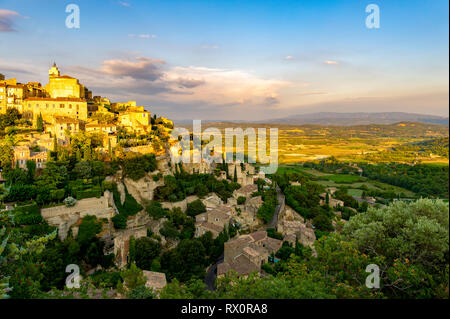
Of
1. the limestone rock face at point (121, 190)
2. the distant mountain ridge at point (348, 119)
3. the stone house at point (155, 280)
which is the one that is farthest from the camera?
the distant mountain ridge at point (348, 119)

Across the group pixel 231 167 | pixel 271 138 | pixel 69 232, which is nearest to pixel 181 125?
pixel 231 167

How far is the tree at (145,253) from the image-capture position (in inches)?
626

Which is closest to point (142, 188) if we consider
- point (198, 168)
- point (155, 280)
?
point (198, 168)

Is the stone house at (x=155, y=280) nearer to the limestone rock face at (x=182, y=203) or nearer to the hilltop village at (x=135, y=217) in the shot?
the hilltop village at (x=135, y=217)

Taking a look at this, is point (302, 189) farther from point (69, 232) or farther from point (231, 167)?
point (69, 232)

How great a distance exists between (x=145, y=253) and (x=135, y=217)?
13.3 ft

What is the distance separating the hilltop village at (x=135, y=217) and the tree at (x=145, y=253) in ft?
0.25

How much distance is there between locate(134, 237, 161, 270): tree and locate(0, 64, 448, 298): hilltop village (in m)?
0.07

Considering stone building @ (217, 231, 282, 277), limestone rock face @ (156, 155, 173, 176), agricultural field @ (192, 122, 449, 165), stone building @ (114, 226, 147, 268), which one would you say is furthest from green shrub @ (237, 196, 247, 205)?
agricultural field @ (192, 122, 449, 165)

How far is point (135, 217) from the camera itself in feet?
63.2

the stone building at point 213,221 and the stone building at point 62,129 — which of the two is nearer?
the stone building at point 213,221

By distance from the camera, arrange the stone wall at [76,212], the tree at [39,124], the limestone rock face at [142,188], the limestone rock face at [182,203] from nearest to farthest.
Answer: the stone wall at [76,212]
the limestone rock face at [142,188]
the limestone rock face at [182,203]
the tree at [39,124]

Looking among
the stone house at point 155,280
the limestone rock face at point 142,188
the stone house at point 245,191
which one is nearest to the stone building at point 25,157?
the limestone rock face at point 142,188
